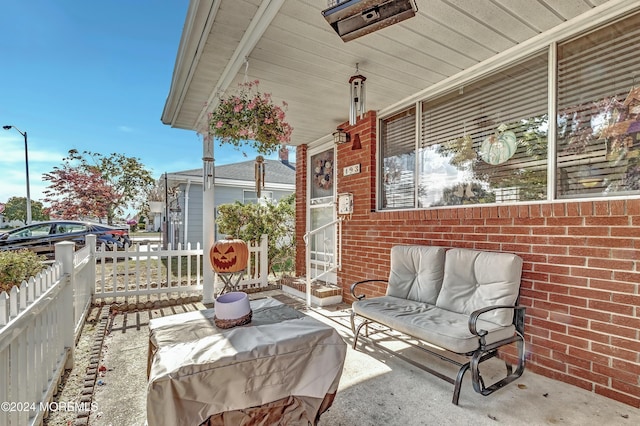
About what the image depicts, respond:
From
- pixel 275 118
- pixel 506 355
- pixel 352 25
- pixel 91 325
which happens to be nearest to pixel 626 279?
pixel 506 355

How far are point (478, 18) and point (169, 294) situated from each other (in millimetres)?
5359

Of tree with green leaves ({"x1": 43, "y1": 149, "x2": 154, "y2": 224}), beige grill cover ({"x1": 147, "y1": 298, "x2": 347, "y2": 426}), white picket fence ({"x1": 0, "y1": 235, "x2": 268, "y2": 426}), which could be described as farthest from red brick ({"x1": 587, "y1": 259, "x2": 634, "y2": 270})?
tree with green leaves ({"x1": 43, "y1": 149, "x2": 154, "y2": 224})

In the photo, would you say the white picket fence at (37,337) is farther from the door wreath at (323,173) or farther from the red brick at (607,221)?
the door wreath at (323,173)

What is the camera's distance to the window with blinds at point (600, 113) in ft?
6.94

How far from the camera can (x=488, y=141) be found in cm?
300

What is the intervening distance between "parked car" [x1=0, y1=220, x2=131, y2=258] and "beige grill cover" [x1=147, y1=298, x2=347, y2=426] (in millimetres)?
7518

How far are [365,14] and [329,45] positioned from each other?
3.43ft

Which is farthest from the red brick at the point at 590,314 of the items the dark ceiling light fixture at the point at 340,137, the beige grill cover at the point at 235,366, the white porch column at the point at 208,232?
the white porch column at the point at 208,232

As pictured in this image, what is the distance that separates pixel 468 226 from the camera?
3061 millimetres

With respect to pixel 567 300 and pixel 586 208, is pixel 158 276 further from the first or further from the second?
pixel 586 208

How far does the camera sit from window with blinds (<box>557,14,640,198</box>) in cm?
212

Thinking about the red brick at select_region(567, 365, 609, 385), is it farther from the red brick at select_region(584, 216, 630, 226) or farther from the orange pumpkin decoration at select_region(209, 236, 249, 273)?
the orange pumpkin decoration at select_region(209, 236, 249, 273)

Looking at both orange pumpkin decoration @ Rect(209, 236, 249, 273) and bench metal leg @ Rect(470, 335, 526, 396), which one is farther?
orange pumpkin decoration @ Rect(209, 236, 249, 273)

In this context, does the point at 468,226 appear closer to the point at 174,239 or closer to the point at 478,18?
the point at 478,18
